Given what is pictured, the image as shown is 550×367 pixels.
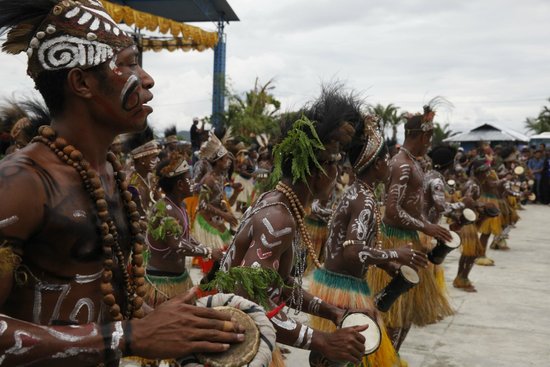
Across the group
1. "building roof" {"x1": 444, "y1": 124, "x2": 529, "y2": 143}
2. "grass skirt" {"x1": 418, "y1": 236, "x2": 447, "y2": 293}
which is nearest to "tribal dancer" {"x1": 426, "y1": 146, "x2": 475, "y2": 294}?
"grass skirt" {"x1": 418, "y1": 236, "x2": 447, "y2": 293}

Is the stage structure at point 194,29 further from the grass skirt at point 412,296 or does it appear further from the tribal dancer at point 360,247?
the tribal dancer at point 360,247

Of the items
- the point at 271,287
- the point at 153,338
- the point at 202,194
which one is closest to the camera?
the point at 153,338

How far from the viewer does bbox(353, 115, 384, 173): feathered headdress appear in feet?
15.0

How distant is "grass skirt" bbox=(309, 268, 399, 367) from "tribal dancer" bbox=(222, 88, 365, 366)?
772mm

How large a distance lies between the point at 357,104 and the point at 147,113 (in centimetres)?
255

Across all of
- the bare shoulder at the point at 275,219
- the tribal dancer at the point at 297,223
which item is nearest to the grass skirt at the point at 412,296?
the tribal dancer at the point at 297,223

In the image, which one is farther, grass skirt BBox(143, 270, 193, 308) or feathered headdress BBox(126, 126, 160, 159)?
feathered headdress BBox(126, 126, 160, 159)

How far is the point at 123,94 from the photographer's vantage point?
73.5 inches

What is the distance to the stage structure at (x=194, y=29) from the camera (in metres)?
24.1

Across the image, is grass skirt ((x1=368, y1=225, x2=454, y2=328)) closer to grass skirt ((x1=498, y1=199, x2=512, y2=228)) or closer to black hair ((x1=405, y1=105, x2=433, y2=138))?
black hair ((x1=405, y1=105, x2=433, y2=138))

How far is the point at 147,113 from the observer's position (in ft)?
6.33

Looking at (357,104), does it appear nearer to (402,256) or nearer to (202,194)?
(402,256)

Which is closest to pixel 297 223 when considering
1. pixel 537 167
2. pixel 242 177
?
pixel 242 177

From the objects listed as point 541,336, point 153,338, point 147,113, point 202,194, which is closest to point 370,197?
point 147,113
